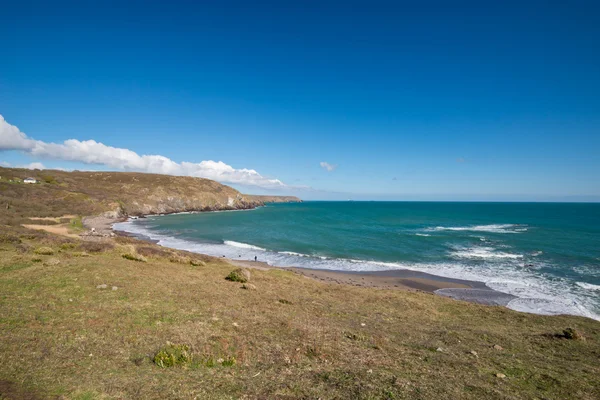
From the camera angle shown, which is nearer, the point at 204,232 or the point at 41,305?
the point at 41,305

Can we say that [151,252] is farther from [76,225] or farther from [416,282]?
[76,225]

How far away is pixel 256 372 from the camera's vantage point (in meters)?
8.09

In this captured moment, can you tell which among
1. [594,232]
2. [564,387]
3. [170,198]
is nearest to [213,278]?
[564,387]

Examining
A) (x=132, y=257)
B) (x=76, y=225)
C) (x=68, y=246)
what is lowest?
(x=76, y=225)

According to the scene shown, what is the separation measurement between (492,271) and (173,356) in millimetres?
41095

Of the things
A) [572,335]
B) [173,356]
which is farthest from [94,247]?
[572,335]

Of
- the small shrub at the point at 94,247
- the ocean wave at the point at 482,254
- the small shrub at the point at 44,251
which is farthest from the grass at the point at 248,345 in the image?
the ocean wave at the point at 482,254

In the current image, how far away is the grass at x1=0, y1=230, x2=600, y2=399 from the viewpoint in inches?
282

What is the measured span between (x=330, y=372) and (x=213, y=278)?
47.5 feet

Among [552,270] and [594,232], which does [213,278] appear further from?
[594,232]

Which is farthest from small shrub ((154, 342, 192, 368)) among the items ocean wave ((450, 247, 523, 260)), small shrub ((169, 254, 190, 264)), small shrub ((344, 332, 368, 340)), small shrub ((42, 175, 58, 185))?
small shrub ((42, 175, 58, 185))

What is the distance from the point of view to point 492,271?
3712 cm

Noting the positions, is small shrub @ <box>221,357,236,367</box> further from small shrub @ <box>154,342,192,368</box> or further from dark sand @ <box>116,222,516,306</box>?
dark sand @ <box>116,222,516,306</box>

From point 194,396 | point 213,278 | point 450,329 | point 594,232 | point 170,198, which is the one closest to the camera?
point 194,396
